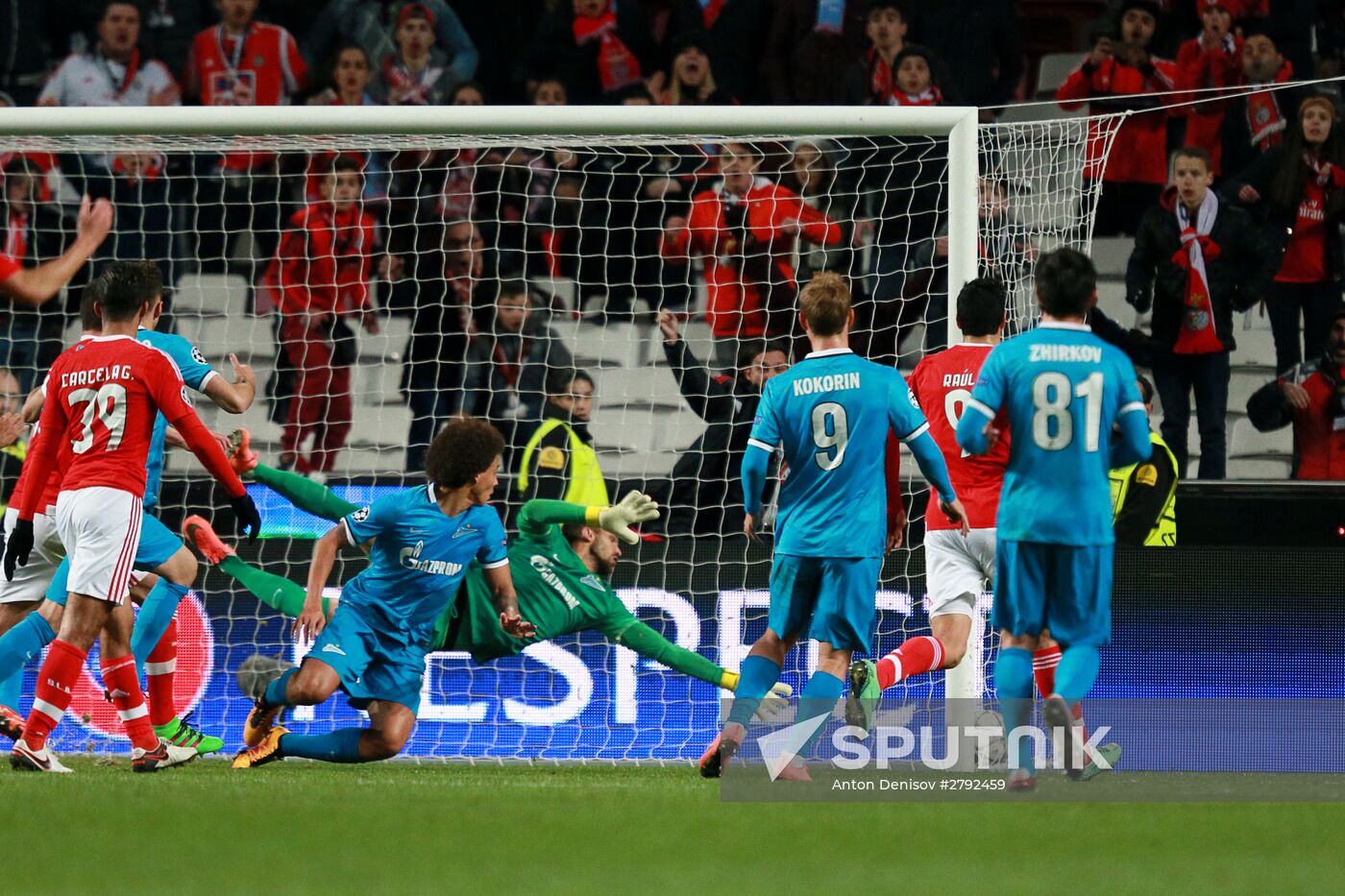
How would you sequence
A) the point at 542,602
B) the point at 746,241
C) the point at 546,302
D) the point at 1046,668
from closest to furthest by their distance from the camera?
the point at 1046,668, the point at 542,602, the point at 746,241, the point at 546,302

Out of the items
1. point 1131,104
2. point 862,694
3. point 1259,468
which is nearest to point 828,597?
point 862,694

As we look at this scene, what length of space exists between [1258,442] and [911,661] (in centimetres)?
429

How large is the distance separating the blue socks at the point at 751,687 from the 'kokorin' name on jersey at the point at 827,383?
34.9 inches

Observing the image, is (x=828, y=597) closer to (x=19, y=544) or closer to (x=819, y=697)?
(x=819, y=697)

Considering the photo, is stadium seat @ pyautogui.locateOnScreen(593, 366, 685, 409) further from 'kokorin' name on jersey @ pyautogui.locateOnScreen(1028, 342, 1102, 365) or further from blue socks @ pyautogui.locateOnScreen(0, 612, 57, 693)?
'kokorin' name on jersey @ pyautogui.locateOnScreen(1028, 342, 1102, 365)

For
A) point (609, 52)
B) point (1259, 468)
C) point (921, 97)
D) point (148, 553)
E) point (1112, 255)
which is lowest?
point (148, 553)

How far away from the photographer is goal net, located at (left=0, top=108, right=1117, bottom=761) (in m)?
7.22

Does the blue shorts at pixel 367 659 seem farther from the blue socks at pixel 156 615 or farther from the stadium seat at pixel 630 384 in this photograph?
the stadium seat at pixel 630 384

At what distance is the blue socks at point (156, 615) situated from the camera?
6406 millimetres

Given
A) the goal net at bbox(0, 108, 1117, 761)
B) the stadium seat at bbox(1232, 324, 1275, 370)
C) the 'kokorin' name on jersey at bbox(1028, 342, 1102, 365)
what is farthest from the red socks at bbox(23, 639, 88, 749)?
the stadium seat at bbox(1232, 324, 1275, 370)

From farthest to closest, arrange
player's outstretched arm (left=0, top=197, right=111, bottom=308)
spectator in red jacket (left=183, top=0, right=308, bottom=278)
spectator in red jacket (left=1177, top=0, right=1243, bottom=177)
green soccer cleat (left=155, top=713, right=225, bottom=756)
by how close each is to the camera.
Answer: spectator in red jacket (left=183, top=0, right=308, bottom=278) → spectator in red jacket (left=1177, top=0, right=1243, bottom=177) → green soccer cleat (left=155, top=713, right=225, bottom=756) → player's outstretched arm (left=0, top=197, right=111, bottom=308)

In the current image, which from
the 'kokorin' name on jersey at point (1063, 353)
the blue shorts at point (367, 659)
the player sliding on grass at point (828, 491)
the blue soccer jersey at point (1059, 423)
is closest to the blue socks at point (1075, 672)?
the blue soccer jersey at point (1059, 423)

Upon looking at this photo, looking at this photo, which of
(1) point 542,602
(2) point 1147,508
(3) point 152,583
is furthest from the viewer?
(2) point 1147,508

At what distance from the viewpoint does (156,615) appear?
21.0ft
